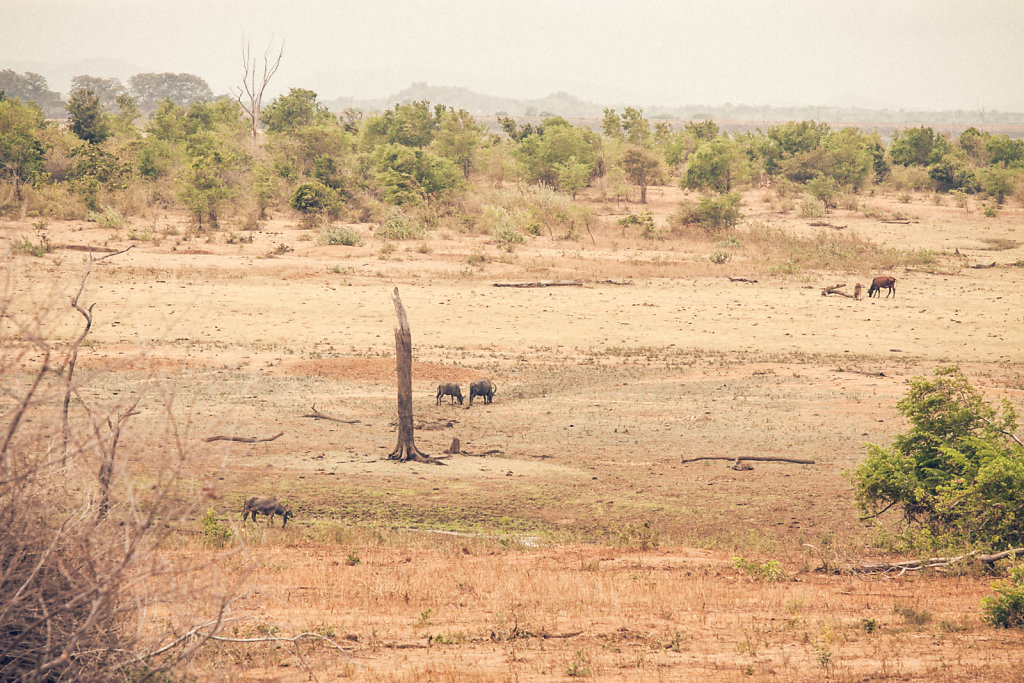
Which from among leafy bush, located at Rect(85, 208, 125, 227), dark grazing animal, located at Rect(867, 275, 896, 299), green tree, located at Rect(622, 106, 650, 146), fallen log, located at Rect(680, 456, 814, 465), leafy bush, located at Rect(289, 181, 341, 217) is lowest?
fallen log, located at Rect(680, 456, 814, 465)

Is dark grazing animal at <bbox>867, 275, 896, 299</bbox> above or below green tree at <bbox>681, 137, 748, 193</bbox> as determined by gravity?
below

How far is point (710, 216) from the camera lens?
43969mm

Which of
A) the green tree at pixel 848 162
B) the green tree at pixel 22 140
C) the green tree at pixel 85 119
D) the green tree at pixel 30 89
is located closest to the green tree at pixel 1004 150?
the green tree at pixel 848 162

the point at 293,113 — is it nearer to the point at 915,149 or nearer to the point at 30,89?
the point at 915,149

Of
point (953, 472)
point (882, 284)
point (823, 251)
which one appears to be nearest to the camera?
point (953, 472)

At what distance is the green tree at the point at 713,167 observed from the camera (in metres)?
53.5

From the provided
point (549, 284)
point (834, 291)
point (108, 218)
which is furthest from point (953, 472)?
point (108, 218)

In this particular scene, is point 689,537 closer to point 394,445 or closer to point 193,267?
point 394,445

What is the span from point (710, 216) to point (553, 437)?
30131mm

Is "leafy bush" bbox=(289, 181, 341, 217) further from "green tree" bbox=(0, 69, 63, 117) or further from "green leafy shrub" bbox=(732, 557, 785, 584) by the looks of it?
"green tree" bbox=(0, 69, 63, 117)

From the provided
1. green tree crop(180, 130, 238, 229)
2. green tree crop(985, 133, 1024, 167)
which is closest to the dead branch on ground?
green tree crop(180, 130, 238, 229)

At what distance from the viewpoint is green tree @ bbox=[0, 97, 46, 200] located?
41.2 metres

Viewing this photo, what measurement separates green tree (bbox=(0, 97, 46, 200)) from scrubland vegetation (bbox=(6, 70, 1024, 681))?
0.27 meters

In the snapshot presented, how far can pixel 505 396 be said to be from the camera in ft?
62.9
